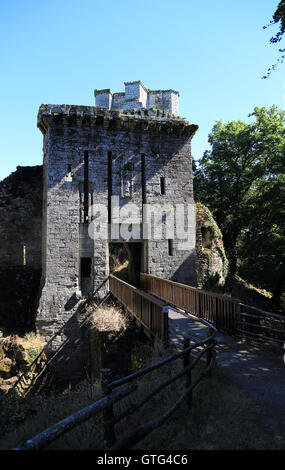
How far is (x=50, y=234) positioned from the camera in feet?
40.8

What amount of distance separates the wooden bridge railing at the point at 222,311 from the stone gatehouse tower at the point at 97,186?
10.5ft

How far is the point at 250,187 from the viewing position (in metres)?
19.4

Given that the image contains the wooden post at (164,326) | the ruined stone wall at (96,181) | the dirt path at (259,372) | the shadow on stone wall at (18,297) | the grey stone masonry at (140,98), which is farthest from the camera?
the grey stone masonry at (140,98)

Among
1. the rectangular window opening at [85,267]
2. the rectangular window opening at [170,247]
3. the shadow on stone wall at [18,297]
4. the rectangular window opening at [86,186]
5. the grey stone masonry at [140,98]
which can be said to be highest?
the grey stone masonry at [140,98]

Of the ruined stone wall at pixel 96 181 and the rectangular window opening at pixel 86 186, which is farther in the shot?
the rectangular window opening at pixel 86 186

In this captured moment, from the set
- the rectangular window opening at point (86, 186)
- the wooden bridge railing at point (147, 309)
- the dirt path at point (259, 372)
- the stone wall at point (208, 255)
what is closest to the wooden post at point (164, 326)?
the wooden bridge railing at point (147, 309)

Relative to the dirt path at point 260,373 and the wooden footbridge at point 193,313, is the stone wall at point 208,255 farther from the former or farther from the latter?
the dirt path at point 260,373

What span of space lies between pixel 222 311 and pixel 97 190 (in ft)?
25.7

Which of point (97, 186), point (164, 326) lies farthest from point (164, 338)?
point (97, 186)

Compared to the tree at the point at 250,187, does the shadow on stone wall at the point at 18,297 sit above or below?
below

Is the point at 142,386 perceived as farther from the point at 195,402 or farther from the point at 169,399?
the point at 195,402

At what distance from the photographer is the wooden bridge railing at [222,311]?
6834 mm

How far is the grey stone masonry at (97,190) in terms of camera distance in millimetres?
12406

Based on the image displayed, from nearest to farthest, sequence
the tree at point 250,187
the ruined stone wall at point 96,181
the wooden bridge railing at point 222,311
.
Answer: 1. the wooden bridge railing at point 222,311
2. the ruined stone wall at point 96,181
3. the tree at point 250,187
